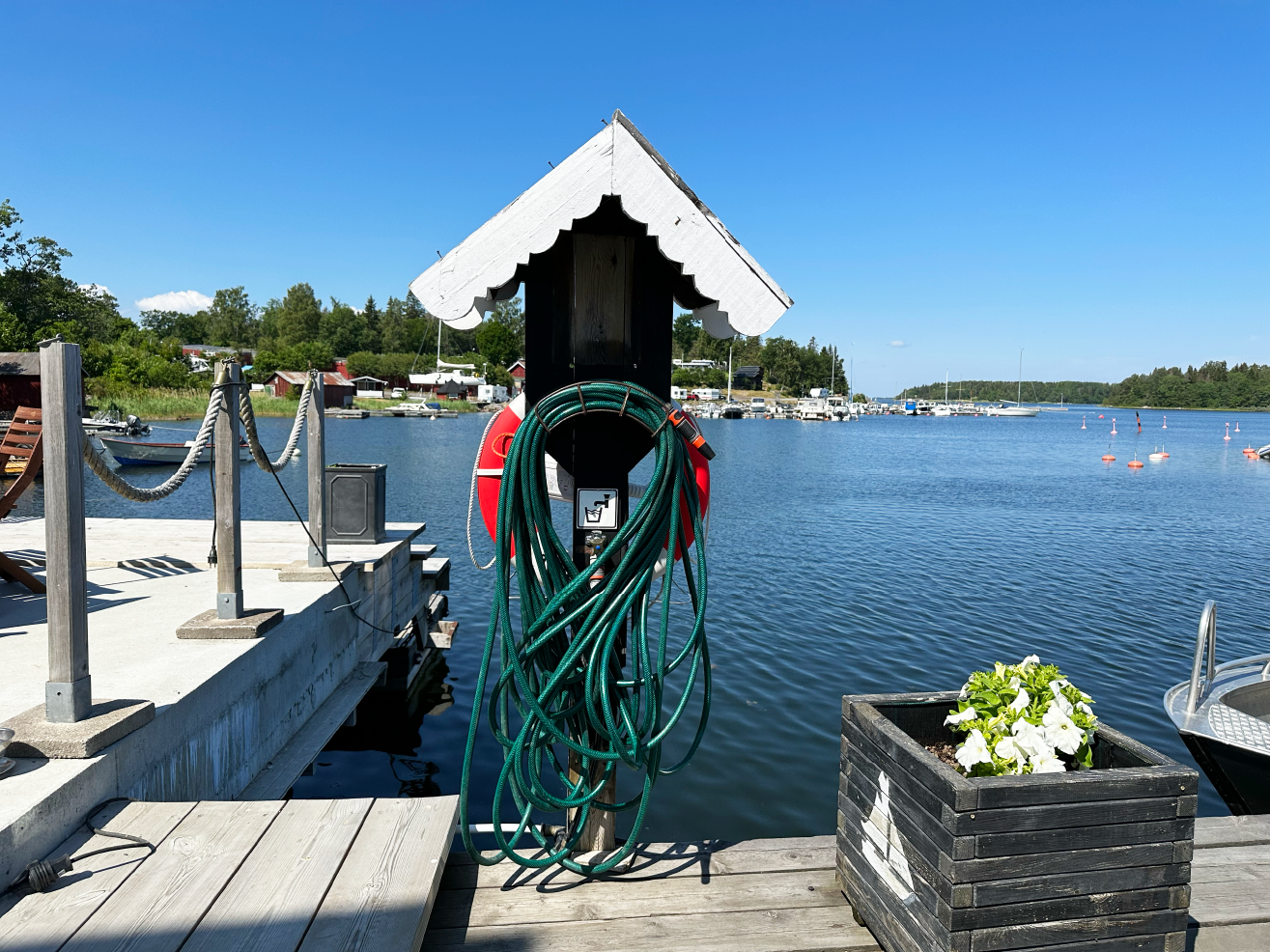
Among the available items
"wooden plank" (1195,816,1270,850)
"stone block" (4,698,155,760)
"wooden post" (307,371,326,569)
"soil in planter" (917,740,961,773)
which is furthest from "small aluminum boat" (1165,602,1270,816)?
"wooden post" (307,371,326,569)

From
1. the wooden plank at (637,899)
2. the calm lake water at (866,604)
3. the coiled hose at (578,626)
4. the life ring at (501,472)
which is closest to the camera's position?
the wooden plank at (637,899)

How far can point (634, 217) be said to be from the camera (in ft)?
7.41

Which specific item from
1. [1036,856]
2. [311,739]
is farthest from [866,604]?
[1036,856]

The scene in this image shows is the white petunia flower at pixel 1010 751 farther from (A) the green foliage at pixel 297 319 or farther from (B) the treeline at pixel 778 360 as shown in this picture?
(B) the treeline at pixel 778 360

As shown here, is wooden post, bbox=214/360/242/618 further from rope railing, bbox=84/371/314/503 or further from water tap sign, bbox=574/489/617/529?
water tap sign, bbox=574/489/617/529

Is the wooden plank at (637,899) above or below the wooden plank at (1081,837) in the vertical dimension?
below

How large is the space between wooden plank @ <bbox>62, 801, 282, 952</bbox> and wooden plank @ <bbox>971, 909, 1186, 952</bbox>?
1.74m

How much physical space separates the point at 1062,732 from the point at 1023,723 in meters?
0.11

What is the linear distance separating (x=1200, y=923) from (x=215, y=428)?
3.98m

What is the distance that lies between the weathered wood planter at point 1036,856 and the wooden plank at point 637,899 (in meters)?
0.33

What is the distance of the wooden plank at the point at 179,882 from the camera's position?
6.15 feet

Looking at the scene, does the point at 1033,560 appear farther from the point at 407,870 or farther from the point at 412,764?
the point at 407,870

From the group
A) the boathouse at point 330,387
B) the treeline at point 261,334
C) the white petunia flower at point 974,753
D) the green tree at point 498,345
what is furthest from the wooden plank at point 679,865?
the green tree at point 498,345

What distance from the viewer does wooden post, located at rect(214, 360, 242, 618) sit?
390 cm
